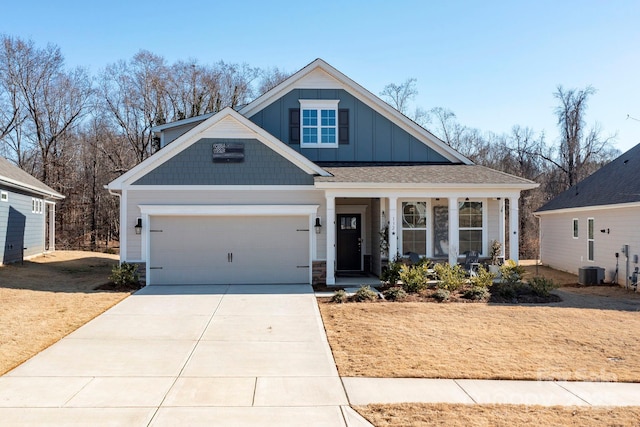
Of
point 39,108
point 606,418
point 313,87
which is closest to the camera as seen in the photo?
point 606,418

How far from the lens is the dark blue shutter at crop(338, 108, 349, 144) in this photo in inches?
651

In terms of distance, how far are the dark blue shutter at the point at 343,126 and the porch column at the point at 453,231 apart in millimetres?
4312

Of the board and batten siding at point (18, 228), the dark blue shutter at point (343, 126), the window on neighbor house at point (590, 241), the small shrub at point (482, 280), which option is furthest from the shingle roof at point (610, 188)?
the board and batten siding at point (18, 228)

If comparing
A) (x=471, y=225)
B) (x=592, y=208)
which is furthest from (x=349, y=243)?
(x=592, y=208)

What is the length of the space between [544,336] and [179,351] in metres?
6.24

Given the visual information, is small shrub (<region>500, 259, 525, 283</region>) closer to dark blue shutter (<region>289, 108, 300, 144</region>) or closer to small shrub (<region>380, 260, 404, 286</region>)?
small shrub (<region>380, 260, 404, 286</region>)

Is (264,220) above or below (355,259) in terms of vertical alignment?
above

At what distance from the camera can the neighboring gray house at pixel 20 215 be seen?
1839 centimetres

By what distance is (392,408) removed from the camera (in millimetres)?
5383

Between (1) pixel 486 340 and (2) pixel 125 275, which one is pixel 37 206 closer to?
(2) pixel 125 275

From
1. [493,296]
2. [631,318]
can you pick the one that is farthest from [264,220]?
[631,318]

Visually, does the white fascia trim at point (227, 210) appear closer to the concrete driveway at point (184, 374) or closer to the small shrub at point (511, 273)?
the concrete driveway at point (184, 374)

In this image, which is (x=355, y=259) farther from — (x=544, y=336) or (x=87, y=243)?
(x=87, y=243)

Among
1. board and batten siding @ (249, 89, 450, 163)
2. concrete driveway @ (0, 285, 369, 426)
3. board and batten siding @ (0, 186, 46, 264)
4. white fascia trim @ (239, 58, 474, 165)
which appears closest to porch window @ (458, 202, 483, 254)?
white fascia trim @ (239, 58, 474, 165)
